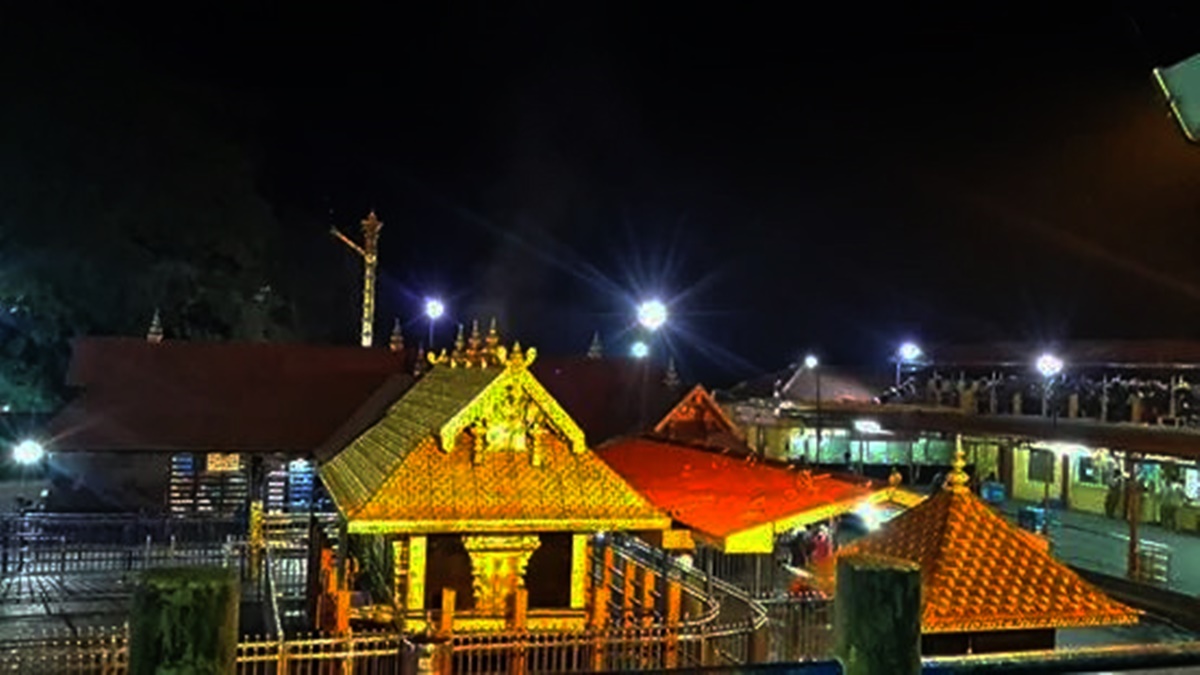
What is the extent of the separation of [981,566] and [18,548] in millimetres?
18439

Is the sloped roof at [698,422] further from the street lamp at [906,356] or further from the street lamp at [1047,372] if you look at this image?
the street lamp at [906,356]

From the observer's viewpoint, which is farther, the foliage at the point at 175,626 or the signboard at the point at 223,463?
the signboard at the point at 223,463

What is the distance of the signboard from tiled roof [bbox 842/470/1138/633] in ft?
66.1

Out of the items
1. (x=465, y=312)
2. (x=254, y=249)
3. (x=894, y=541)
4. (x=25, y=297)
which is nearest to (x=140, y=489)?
(x=25, y=297)

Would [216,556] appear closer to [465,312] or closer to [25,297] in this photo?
[25,297]

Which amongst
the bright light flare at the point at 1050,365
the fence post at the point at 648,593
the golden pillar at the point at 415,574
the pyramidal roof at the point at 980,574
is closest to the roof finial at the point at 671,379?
the fence post at the point at 648,593

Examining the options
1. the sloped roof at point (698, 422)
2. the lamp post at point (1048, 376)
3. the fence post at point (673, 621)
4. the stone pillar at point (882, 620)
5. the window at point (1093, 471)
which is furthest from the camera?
the lamp post at point (1048, 376)

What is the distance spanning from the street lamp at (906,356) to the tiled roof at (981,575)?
130ft

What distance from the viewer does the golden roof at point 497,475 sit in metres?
11.5

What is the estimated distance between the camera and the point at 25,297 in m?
33.7

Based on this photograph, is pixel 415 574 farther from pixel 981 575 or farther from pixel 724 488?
pixel 981 575

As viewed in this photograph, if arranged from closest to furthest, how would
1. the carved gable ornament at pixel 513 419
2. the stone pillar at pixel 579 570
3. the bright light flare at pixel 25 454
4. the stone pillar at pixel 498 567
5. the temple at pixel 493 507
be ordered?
the temple at pixel 493 507 < the carved gable ornament at pixel 513 419 < the stone pillar at pixel 498 567 < the stone pillar at pixel 579 570 < the bright light flare at pixel 25 454

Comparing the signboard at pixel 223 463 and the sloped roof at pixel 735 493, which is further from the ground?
the sloped roof at pixel 735 493

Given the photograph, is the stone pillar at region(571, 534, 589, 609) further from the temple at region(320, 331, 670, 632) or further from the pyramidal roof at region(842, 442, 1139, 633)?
the pyramidal roof at region(842, 442, 1139, 633)
